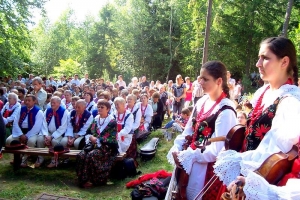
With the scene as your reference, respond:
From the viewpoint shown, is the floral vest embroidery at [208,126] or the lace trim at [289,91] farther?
the floral vest embroidery at [208,126]

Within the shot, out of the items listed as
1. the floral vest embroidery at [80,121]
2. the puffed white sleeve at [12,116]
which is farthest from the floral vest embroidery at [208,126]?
the puffed white sleeve at [12,116]

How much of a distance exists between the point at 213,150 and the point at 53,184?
3.62 metres

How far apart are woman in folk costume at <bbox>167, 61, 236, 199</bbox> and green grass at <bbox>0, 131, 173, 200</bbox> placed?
2.40 m

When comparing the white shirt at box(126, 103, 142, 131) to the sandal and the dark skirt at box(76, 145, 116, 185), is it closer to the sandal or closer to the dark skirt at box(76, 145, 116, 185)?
the dark skirt at box(76, 145, 116, 185)

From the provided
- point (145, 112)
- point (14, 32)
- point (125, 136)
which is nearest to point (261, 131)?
point (125, 136)

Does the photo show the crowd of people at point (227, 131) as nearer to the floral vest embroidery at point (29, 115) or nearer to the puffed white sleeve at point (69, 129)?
the puffed white sleeve at point (69, 129)

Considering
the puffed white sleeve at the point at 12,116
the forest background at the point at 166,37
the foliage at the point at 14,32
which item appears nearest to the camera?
the puffed white sleeve at the point at 12,116

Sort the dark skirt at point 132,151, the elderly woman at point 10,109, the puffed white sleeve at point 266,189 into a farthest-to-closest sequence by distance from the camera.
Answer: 1. the elderly woman at point 10,109
2. the dark skirt at point 132,151
3. the puffed white sleeve at point 266,189

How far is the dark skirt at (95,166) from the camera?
16.0ft

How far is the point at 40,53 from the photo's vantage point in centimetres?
3809

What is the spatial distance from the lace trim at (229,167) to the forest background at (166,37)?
14497mm

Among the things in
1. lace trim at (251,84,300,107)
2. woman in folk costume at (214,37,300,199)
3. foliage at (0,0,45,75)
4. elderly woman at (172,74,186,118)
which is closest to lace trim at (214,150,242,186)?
woman in folk costume at (214,37,300,199)

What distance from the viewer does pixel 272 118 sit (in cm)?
165

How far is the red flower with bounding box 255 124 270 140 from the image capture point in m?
1.66
